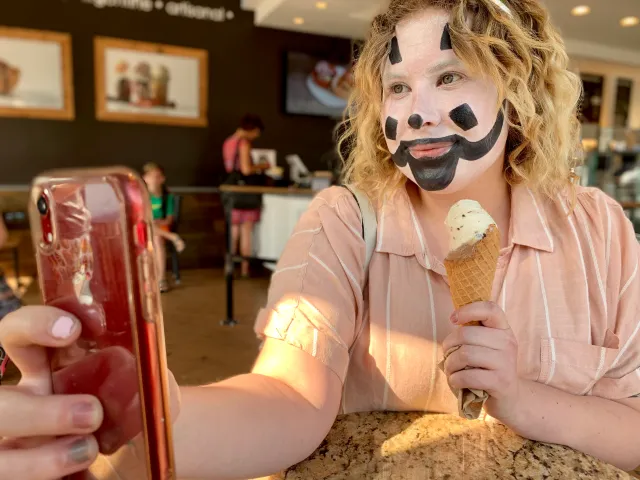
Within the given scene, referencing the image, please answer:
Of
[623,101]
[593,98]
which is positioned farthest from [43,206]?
[623,101]

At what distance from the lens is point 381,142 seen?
1071 millimetres

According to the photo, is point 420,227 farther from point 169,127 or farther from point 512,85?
point 169,127

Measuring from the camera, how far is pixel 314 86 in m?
6.72

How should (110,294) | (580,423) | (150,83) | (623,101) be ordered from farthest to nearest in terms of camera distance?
(623,101)
(150,83)
(580,423)
(110,294)

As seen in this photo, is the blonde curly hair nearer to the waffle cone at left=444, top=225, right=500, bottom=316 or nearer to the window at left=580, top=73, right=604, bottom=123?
the waffle cone at left=444, top=225, right=500, bottom=316

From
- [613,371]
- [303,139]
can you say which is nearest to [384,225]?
[613,371]

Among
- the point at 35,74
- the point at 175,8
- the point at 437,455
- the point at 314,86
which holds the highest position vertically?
the point at 175,8

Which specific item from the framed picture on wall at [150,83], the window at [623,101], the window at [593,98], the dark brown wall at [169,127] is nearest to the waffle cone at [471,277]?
the dark brown wall at [169,127]

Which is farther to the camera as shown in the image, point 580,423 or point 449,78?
point 449,78

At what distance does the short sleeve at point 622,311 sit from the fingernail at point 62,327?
0.81 meters

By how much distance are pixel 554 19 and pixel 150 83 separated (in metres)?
4.82

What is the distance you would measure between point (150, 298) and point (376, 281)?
60cm

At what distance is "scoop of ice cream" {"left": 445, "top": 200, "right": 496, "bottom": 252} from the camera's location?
26.7 inches

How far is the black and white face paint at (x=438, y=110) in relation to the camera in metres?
0.90
